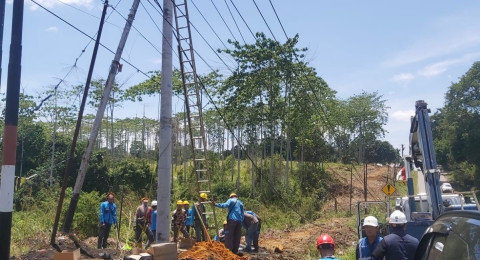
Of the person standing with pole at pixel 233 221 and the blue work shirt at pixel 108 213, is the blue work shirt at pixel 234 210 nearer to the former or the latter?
the person standing with pole at pixel 233 221

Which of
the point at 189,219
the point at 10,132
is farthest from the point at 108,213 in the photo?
the point at 10,132

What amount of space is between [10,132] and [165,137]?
3.46m

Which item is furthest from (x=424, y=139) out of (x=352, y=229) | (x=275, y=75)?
(x=275, y=75)

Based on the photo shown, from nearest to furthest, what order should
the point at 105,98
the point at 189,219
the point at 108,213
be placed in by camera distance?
the point at 105,98 → the point at 108,213 → the point at 189,219

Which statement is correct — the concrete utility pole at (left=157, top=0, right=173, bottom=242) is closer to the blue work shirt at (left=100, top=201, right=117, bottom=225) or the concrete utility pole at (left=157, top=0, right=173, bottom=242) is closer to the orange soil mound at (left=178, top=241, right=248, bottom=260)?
the orange soil mound at (left=178, top=241, right=248, bottom=260)

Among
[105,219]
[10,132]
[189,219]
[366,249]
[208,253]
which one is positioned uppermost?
[10,132]

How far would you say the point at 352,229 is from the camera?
21.7 m

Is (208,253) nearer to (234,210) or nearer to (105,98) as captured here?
(234,210)

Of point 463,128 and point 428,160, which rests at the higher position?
point 463,128

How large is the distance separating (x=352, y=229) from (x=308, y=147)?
1599cm

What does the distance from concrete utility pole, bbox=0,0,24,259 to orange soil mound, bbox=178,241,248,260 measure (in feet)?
13.8

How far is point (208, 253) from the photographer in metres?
11.0

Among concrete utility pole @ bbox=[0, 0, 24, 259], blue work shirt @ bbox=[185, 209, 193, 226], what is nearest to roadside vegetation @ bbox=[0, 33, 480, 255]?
blue work shirt @ bbox=[185, 209, 193, 226]

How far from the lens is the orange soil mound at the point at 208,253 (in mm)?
10797
